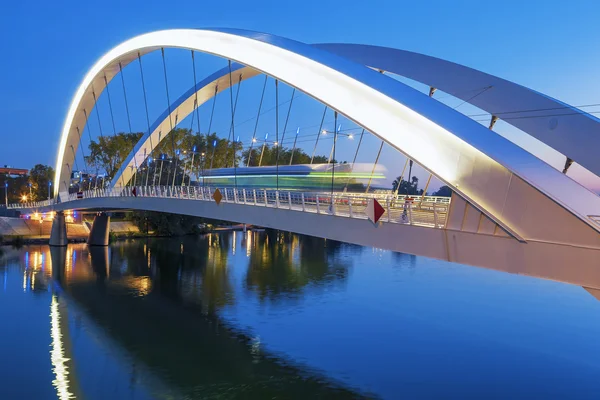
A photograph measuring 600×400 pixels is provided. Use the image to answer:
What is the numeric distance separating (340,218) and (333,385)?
14.2 ft

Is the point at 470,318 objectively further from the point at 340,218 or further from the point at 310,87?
the point at 310,87

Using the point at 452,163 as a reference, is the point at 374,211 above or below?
below

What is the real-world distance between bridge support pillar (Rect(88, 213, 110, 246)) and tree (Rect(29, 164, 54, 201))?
41056 mm

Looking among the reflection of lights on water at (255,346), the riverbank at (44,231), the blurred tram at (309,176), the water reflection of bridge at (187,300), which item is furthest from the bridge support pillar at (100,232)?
the reflection of lights on water at (255,346)

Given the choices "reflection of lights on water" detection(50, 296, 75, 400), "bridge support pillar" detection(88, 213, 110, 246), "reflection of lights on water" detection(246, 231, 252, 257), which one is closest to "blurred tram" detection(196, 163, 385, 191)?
"reflection of lights on water" detection(50, 296, 75, 400)

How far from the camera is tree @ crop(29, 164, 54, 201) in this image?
80875 mm

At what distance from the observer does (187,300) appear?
23812 millimetres

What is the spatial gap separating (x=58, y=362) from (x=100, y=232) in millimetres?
30054

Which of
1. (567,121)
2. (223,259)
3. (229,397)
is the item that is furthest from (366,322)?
(223,259)

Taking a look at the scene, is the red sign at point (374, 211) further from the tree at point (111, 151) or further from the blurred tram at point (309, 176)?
the tree at point (111, 151)

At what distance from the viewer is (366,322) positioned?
1908 cm

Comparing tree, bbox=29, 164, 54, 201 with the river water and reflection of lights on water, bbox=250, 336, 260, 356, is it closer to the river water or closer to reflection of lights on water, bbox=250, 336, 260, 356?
the river water

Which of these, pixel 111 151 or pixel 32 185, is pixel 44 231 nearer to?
pixel 111 151

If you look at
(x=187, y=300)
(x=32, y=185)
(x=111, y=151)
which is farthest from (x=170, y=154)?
(x=187, y=300)
